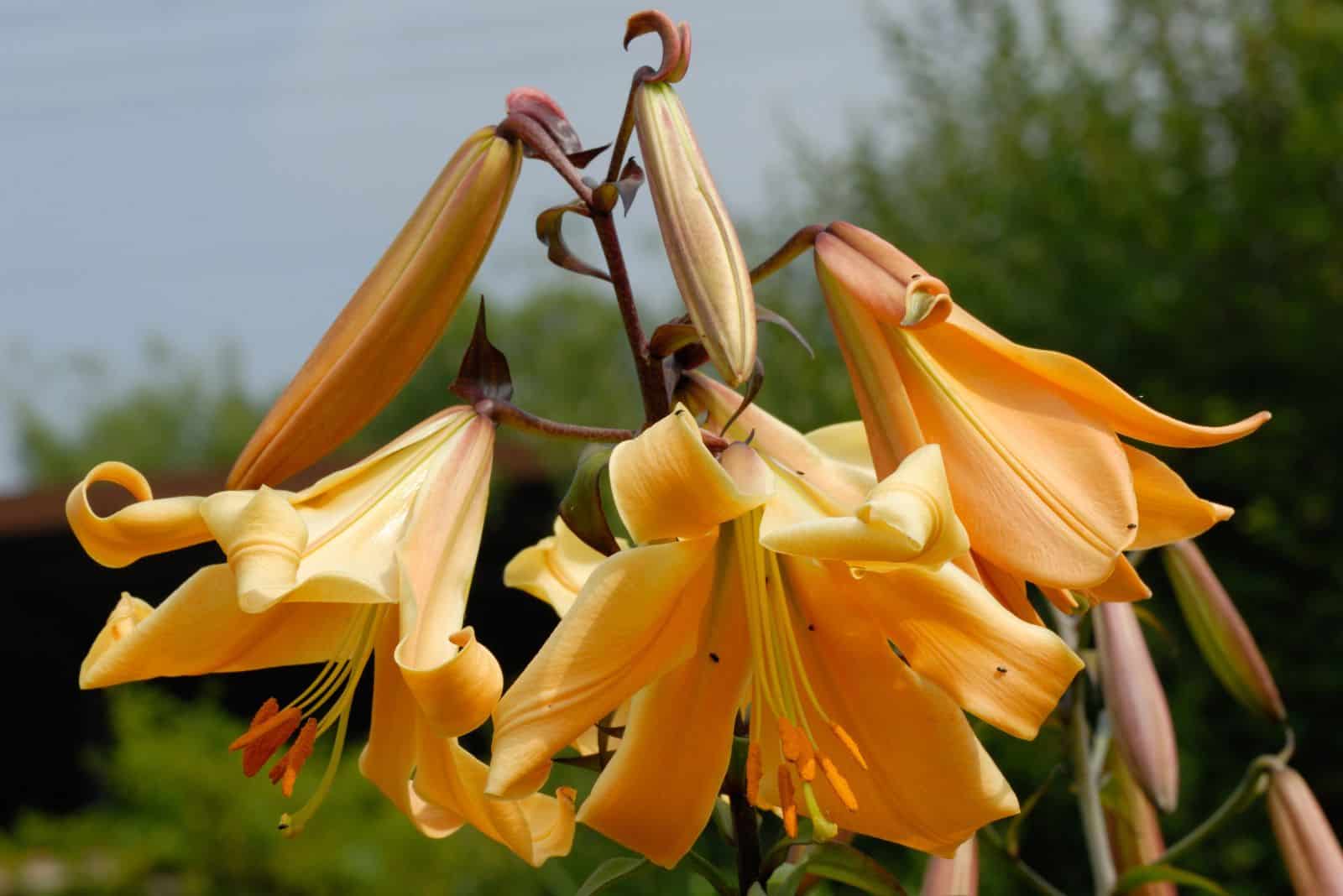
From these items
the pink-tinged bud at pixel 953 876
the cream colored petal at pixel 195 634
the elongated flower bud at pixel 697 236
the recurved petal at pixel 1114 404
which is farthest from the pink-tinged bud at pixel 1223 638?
the cream colored petal at pixel 195 634

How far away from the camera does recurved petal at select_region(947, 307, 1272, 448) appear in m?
0.85

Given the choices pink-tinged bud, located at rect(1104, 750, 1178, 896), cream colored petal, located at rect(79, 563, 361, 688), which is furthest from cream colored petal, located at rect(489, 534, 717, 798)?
pink-tinged bud, located at rect(1104, 750, 1178, 896)

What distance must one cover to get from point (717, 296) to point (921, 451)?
16 cm

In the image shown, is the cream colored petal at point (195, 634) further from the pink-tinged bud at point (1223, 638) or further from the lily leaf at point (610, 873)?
the pink-tinged bud at point (1223, 638)

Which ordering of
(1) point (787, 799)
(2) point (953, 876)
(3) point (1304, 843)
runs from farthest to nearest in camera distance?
(3) point (1304, 843), (2) point (953, 876), (1) point (787, 799)

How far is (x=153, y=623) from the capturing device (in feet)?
2.78

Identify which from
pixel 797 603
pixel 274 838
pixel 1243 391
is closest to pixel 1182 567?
pixel 797 603

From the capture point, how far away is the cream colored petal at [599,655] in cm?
73

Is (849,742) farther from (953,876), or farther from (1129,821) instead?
(1129,821)

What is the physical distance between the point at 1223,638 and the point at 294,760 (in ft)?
2.98

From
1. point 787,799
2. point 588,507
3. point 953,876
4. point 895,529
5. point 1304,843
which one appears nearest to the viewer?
point 895,529

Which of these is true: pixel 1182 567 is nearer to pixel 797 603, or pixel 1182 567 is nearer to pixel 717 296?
pixel 797 603

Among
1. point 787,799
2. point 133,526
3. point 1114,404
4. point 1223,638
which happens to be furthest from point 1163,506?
point 133,526

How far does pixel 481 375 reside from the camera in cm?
101
